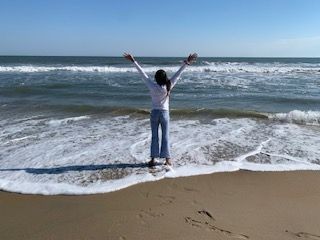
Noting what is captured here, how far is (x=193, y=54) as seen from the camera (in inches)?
249

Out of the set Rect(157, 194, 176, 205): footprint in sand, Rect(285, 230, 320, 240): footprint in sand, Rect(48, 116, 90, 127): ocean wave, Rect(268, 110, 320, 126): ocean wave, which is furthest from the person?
Rect(268, 110, 320, 126): ocean wave

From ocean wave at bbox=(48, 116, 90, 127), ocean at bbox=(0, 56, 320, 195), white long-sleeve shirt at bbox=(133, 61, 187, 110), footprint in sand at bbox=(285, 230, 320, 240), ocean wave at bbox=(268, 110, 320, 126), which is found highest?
white long-sleeve shirt at bbox=(133, 61, 187, 110)

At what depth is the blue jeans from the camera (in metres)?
6.49

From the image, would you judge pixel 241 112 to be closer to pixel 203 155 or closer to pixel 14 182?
pixel 203 155

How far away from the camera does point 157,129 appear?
655 cm

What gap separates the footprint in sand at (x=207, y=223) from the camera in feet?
13.4

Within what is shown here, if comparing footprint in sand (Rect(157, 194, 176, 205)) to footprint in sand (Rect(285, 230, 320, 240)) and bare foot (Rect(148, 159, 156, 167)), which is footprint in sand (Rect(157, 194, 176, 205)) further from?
footprint in sand (Rect(285, 230, 320, 240))

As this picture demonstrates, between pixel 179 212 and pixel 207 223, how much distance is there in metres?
0.42

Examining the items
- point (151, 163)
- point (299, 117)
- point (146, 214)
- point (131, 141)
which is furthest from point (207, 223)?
point (299, 117)

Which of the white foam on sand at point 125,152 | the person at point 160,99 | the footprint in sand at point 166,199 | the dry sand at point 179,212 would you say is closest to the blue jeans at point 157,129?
the person at point 160,99

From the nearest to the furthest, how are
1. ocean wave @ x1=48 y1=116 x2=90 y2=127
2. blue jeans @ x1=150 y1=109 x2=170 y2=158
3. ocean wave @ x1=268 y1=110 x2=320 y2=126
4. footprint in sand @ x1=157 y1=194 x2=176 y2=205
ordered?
footprint in sand @ x1=157 y1=194 x2=176 y2=205, blue jeans @ x1=150 y1=109 x2=170 y2=158, ocean wave @ x1=48 y1=116 x2=90 y2=127, ocean wave @ x1=268 y1=110 x2=320 y2=126

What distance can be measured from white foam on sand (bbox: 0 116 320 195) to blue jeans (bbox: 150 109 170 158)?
260 millimetres

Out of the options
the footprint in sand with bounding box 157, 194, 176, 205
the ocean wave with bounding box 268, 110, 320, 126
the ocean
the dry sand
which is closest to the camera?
the dry sand

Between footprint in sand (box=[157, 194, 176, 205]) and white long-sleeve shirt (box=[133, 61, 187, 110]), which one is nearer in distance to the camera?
footprint in sand (box=[157, 194, 176, 205])
